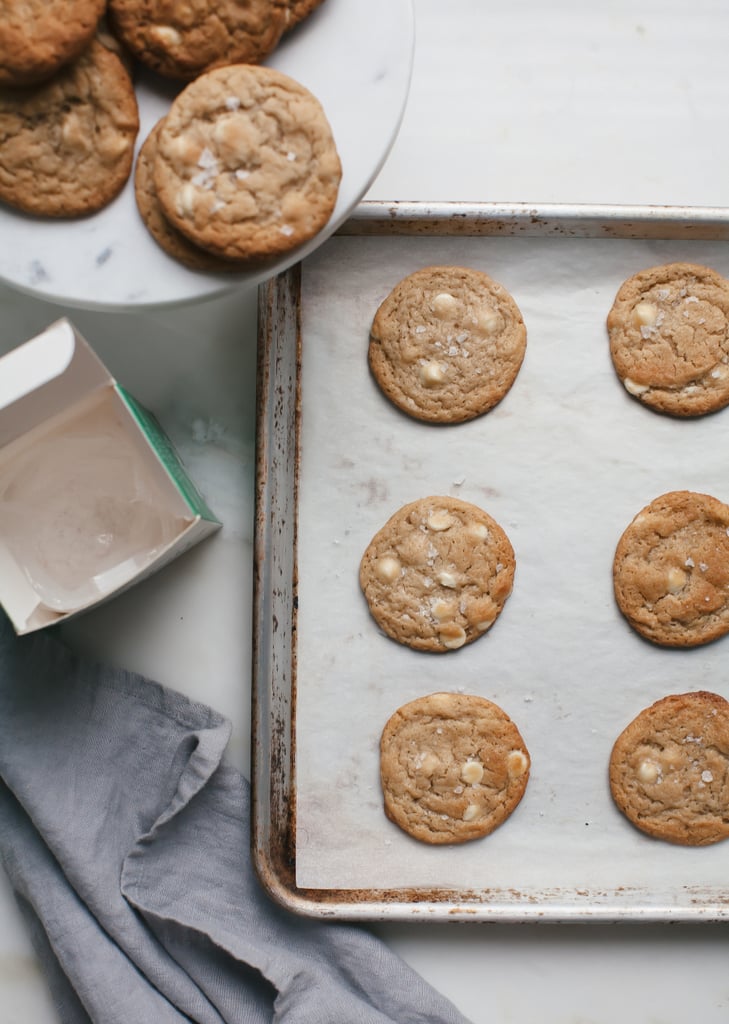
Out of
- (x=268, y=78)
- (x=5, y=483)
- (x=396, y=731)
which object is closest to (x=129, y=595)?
(x=5, y=483)

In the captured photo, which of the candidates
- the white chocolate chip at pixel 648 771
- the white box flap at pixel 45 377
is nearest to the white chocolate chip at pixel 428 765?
the white chocolate chip at pixel 648 771

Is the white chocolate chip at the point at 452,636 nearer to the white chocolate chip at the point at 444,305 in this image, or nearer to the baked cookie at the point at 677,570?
the baked cookie at the point at 677,570

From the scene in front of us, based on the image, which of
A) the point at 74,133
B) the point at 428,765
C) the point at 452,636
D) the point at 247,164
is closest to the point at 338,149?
the point at 247,164

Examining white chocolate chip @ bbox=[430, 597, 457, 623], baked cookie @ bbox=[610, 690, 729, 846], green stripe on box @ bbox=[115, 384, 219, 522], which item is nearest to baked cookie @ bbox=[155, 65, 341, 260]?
green stripe on box @ bbox=[115, 384, 219, 522]

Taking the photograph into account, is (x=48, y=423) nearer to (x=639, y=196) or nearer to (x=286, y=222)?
(x=286, y=222)

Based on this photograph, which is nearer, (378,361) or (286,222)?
(286,222)
